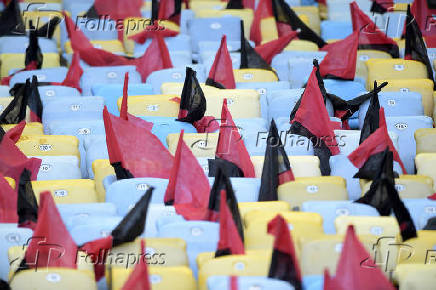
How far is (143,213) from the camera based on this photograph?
18.2 feet

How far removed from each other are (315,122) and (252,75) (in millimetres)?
1273

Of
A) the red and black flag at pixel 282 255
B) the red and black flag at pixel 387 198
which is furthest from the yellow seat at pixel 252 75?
the red and black flag at pixel 282 255

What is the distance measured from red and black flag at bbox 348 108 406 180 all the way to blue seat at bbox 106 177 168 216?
1.21 m

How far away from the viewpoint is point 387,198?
598 centimetres

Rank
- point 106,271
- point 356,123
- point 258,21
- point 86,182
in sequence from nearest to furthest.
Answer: point 106,271 < point 86,182 < point 356,123 < point 258,21

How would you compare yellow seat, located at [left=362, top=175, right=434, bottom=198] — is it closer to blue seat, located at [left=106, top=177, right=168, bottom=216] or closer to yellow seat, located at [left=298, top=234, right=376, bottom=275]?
yellow seat, located at [left=298, top=234, right=376, bottom=275]

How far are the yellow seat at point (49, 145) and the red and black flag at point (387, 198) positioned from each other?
2037mm

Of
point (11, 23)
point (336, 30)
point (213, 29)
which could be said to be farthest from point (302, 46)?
point (11, 23)

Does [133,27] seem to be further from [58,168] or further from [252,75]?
[58,168]

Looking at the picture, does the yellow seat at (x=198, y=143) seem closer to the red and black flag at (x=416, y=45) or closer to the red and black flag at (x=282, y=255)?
the red and black flag at (x=282, y=255)

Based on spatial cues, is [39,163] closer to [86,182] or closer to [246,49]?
[86,182]

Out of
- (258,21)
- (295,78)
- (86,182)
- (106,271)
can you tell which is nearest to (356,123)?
(295,78)

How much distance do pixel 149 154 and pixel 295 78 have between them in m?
2.05

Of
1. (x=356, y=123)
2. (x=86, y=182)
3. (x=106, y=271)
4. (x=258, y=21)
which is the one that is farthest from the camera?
(x=258, y=21)
